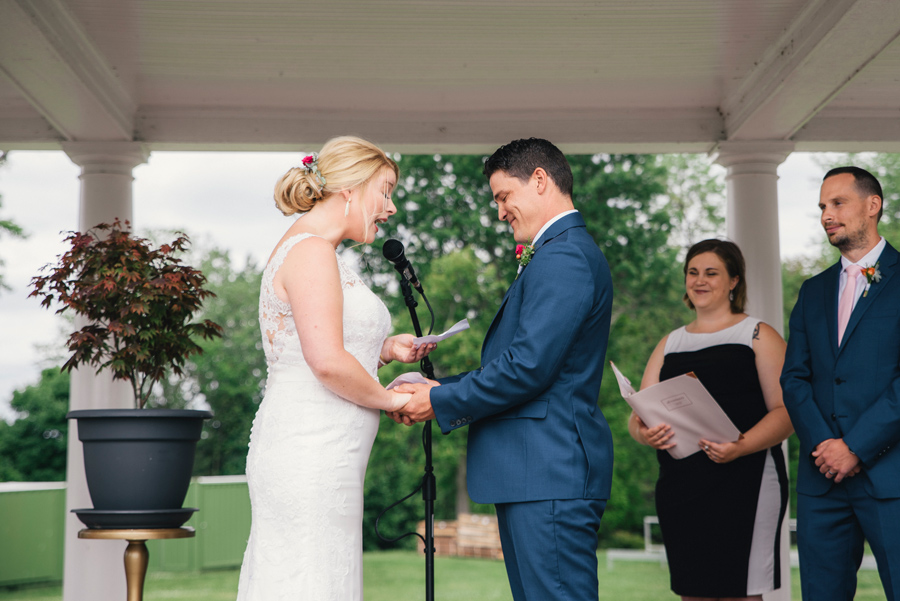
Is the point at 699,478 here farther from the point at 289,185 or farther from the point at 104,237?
the point at 104,237

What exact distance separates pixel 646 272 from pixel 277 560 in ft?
51.6

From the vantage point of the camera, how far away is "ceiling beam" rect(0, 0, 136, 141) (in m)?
4.03

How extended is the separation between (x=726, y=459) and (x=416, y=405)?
1.71 metres

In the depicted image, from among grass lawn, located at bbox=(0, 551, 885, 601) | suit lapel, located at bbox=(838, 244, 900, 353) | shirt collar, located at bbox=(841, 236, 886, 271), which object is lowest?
grass lawn, located at bbox=(0, 551, 885, 601)

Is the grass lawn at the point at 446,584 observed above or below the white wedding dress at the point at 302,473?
below

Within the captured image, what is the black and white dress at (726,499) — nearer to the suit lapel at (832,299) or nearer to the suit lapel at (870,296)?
the suit lapel at (832,299)

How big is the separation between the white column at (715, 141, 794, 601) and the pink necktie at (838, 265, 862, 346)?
220 cm

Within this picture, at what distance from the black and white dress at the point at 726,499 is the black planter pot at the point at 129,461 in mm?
2341

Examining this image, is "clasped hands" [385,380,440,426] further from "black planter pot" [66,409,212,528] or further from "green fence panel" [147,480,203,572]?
"green fence panel" [147,480,203,572]

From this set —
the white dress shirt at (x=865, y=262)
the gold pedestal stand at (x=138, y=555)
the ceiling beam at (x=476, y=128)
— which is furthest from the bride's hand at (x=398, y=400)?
the ceiling beam at (x=476, y=128)

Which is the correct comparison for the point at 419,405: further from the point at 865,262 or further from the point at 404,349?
the point at 865,262

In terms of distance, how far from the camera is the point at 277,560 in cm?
275

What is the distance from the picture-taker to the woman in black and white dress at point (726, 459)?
12.7ft

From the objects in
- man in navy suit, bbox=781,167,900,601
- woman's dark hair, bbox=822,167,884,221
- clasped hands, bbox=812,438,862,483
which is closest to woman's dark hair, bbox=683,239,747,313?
man in navy suit, bbox=781,167,900,601
